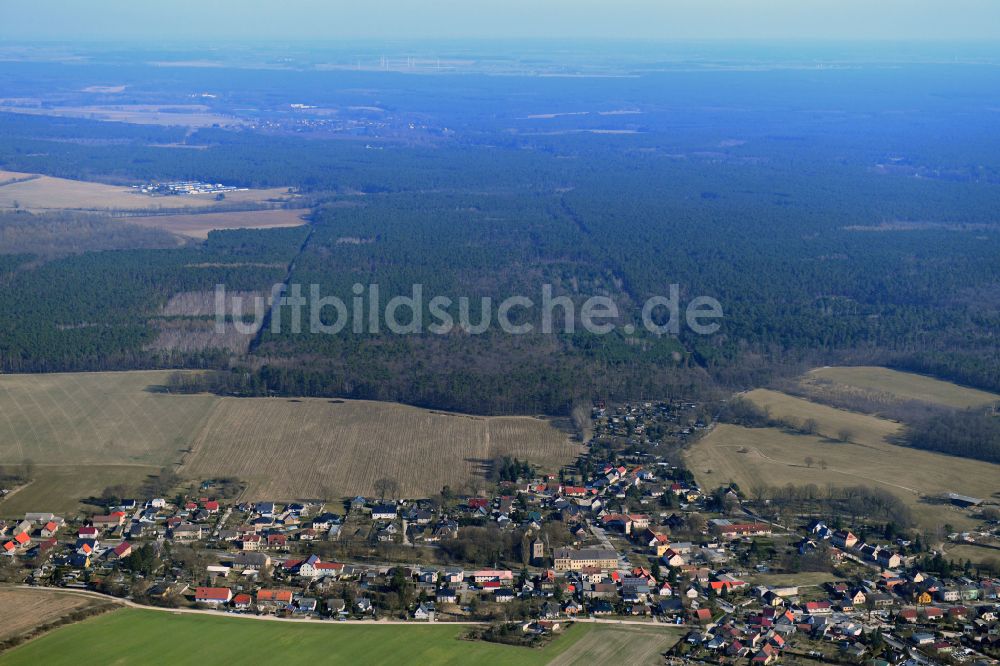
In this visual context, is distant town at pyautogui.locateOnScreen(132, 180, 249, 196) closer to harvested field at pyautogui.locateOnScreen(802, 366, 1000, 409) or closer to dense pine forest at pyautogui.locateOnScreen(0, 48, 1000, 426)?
dense pine forest at pyautogui.locateOnScreen(0, 48, 1000, 426)

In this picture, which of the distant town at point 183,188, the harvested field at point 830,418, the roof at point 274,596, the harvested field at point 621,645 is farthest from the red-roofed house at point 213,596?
the distant town at point 183,188

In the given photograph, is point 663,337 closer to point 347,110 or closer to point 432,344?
point 432,344

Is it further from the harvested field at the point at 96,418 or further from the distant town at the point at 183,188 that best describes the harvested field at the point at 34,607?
the distant town at the point at 183,188

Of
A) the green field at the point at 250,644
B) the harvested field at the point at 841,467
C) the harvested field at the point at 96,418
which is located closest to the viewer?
the green field at the point at 250,644

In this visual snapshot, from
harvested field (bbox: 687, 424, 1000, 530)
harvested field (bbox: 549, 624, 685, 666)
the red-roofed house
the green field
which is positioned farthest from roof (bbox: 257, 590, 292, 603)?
harvested field (bbox: 687, 424, 1000, 530)

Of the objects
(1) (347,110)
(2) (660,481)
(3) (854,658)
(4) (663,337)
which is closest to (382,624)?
(3) (854,658)
